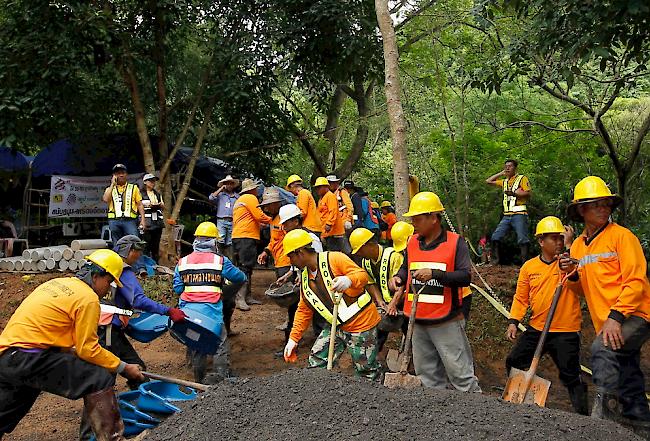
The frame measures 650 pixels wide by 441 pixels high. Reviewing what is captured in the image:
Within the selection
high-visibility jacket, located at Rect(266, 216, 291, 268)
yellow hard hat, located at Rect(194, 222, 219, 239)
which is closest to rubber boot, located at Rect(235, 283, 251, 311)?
high-visibility jacket, located at Rect(266, 216, 291, 268)

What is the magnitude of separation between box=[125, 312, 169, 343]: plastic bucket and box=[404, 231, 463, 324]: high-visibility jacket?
88.7 inches

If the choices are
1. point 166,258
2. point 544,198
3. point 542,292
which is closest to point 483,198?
point 544,198

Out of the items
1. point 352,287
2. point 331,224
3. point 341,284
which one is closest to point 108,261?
point 341,284

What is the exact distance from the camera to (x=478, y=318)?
9070 millimetres

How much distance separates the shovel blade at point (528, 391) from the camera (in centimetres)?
525

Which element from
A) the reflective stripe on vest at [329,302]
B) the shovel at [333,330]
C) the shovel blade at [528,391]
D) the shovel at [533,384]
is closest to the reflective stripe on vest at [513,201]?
the shovel at [533,384]

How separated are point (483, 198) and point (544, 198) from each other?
1.17 meters

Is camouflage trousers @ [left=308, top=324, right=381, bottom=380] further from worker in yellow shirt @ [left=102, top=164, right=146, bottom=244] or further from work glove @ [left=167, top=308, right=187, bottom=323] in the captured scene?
worker in yellow shirt @ [left=102, top=164, right=146, bottom=244]

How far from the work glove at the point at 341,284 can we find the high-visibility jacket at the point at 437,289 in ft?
1.65

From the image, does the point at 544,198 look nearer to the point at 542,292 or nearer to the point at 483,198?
the point at 483,198

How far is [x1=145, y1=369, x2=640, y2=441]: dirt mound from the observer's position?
375 cm

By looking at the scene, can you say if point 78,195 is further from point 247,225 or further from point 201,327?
point 201,327

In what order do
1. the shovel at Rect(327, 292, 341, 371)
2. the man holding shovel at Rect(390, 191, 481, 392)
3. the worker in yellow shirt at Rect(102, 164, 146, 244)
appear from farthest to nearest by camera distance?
the worker in yellow shirt at Rect(102, 164, 146, 244), the shovel at Rect(327, 292, 341, 371), the man holding shovel at Rect(390, 191, 481, 392)

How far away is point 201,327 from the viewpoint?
5836 mm
